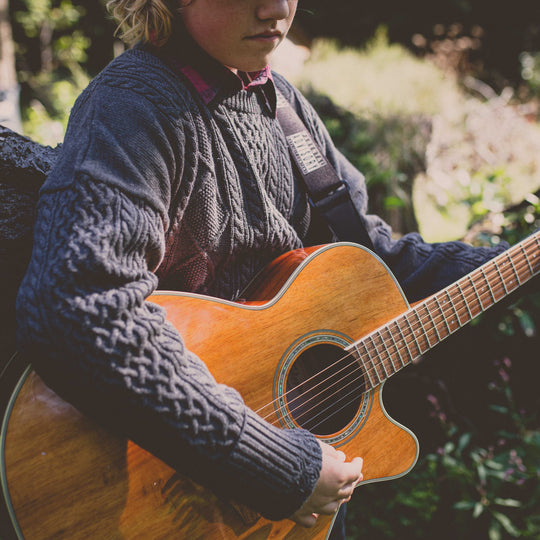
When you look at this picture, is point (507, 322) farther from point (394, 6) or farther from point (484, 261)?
point (394, 6)

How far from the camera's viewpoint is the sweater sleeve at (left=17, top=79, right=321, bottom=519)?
86 centimetres

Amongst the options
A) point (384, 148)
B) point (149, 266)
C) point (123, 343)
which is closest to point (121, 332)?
point (123, 343)

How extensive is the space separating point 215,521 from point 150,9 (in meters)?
1.26

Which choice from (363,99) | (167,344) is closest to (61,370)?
(167,344)

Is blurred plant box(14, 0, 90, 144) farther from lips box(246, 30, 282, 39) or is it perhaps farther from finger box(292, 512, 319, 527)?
finger box(292, 512, 319, 527)

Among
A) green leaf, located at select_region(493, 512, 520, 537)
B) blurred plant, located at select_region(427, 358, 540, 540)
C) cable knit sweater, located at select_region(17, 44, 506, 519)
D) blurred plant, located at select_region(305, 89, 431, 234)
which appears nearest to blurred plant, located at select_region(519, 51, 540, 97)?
blurred plant, located at select_region(305, 89, 431, 234)

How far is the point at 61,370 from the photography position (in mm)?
870

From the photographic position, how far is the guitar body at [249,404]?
932 mm

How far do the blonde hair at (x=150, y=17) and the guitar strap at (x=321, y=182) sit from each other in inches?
18.8

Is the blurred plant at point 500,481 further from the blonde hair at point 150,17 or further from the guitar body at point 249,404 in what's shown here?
the blonde hair at point 150,17

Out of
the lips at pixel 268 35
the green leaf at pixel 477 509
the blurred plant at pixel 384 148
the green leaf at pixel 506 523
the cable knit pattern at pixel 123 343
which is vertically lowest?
the green leaf at pixel 506 523

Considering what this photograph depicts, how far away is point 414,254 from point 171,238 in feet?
3.36

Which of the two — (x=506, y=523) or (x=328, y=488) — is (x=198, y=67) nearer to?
→ (x=328, y=488)

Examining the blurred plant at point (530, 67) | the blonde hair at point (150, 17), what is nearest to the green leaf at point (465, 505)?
the blonde hair at point (150, 17)
